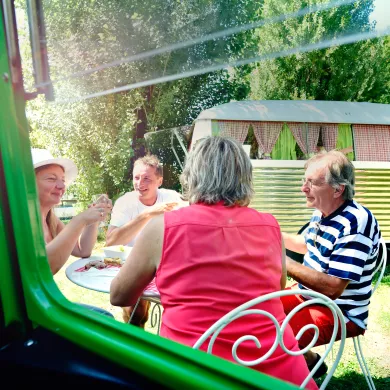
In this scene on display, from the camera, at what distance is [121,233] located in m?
2.95

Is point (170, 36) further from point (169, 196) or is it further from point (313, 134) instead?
point (313, 134)

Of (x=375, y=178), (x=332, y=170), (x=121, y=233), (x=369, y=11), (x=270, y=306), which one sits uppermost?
(x=369, y=11)

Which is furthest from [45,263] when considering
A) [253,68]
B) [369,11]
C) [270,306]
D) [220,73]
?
[253,68]

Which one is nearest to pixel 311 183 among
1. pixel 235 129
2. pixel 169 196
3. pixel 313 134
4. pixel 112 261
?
pixel 112 261

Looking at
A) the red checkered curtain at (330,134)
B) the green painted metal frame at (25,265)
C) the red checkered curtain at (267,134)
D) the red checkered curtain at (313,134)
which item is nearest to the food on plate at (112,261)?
the green painted metal frame at (25,265)

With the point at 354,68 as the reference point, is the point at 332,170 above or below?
below

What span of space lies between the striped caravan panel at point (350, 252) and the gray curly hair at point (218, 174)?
660mm

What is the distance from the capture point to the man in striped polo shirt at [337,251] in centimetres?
188

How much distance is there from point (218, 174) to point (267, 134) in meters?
5.98

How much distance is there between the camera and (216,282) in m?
1.31

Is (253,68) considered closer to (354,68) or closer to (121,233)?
(354,68)

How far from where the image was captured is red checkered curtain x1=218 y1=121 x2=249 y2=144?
712 cm

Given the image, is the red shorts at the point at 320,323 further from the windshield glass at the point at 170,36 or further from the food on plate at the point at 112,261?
the windshield glass at the point at 170,36

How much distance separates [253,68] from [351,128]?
705 centimetres
